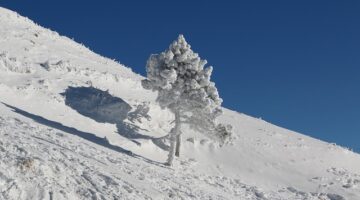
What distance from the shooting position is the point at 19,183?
73.9 feet

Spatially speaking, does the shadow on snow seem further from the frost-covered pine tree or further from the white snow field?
the frost-covered pine tree

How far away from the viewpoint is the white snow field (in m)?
25.5

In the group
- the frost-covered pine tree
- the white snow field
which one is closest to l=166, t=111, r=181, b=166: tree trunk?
the frost-covered pine tree

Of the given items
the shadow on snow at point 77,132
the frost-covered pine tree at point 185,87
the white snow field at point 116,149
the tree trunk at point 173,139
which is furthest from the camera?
the frost-covered pine tree at point 185,87

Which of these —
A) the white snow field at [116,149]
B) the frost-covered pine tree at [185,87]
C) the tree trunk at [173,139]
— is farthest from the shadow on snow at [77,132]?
the frost-covered pine tree at [185,87]

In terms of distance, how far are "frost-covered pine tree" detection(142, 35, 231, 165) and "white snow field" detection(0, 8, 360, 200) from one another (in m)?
3.16

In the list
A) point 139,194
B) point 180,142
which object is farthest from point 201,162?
point 139,194

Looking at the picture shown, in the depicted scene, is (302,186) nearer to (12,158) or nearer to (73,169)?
(73,169)

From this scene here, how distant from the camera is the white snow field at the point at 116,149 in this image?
25484 mm

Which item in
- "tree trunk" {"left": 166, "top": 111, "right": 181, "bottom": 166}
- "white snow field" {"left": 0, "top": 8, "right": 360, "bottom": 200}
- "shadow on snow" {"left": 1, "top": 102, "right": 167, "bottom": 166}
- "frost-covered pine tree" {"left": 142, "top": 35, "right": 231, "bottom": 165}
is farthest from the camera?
"frost-covered pine tree" {"left": 142, "top": 35, "right": 231, "bottom": 165}

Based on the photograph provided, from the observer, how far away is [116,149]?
39.3 metres

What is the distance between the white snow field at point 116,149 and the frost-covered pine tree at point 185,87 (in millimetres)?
3159

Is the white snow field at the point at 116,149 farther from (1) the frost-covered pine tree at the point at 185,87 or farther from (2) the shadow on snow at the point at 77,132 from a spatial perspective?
Result: (1) the frost-covered pine tree at the point at 185,87

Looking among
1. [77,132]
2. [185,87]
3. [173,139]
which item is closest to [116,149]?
[77,132]
